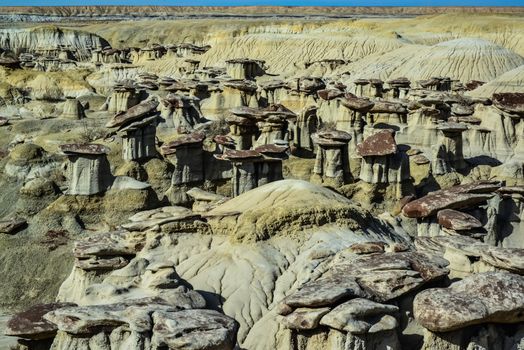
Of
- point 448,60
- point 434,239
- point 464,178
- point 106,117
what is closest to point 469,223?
point 434,239

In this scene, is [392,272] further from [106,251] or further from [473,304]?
[106,251]

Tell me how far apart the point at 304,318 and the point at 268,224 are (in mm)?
4831

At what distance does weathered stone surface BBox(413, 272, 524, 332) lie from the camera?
9391 millimetres

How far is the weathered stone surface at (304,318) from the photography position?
32.5 ft

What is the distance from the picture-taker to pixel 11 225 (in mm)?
19766

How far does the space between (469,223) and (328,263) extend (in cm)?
363

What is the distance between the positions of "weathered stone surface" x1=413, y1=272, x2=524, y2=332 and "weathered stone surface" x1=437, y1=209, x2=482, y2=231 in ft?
15.4

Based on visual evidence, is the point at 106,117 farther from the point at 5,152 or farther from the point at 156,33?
the point at 156,33

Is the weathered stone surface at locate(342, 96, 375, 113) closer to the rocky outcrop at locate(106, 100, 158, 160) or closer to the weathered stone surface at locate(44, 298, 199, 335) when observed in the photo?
the rocky outcrop at locate(106, 100, 158, 160)

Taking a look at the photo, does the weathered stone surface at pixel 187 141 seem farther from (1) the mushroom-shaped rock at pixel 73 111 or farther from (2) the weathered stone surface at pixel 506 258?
(1) the mushroom-shaped rock at pixel 73 111

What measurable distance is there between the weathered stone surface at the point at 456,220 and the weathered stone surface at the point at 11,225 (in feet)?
39.9

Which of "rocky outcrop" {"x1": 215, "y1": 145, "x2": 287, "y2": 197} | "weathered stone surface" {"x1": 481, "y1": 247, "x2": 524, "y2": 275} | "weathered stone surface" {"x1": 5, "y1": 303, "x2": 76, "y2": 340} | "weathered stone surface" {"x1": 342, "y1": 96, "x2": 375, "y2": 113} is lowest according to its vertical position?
"weathered stone surface" {"x1": 5, "y1": 303, "x2": 76, "y2": 340}

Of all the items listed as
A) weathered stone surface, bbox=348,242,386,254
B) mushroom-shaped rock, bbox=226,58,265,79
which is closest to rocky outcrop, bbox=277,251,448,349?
weathered stone surface, bbox=348,242,386,254

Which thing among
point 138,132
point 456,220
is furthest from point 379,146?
point 138,132
